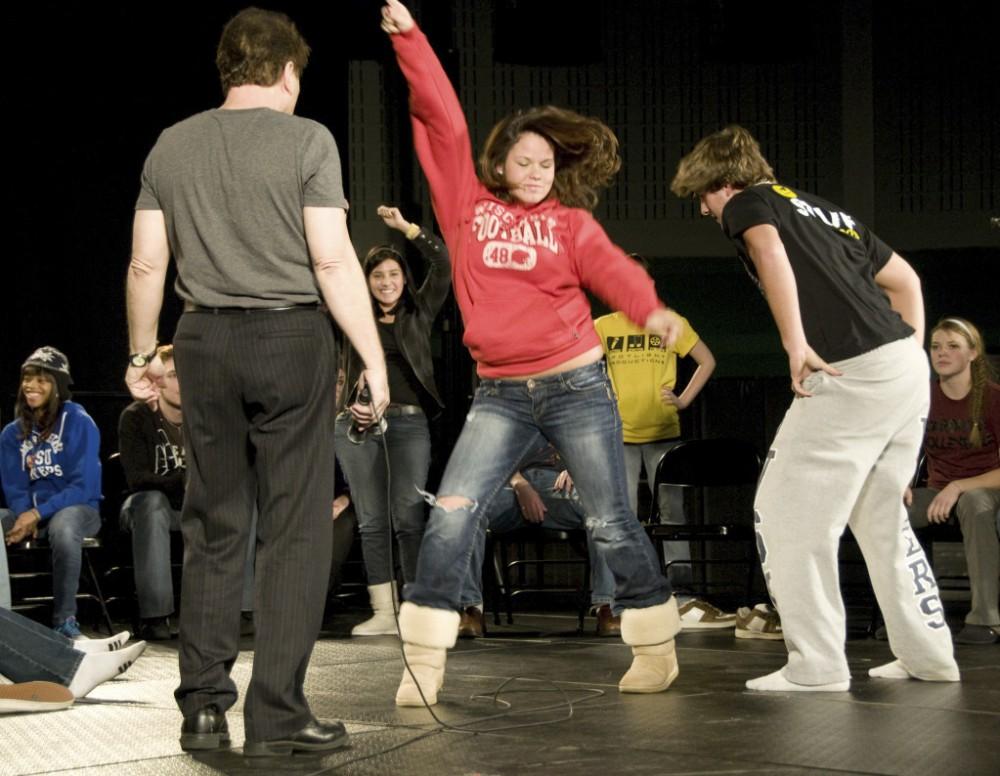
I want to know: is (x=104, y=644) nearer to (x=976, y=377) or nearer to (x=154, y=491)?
(x=154, y=491)

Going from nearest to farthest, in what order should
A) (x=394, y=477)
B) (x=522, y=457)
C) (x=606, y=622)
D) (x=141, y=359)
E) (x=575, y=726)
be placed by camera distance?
(x=141, y=359)
(x=575, y=726)
(x=522, y=457)
(x=606, y=622)
(x=394, y=477)

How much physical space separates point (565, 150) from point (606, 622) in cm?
235

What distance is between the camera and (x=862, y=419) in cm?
351

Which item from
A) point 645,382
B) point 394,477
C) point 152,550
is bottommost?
point 152,550

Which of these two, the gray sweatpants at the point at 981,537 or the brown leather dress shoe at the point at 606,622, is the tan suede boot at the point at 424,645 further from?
the gray sweatpants at the point at 981,537

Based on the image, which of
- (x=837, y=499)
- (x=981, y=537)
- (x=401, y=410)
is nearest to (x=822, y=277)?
(x=837, y=499)

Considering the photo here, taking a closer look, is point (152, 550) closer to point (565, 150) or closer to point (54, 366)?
point (54, 366)

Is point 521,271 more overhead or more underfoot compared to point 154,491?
more overhead

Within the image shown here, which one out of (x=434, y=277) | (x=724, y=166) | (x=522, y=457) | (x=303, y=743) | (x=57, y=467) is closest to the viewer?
(x=303, y=743)

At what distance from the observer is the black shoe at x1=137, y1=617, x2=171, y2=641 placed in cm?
554

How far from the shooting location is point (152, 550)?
571 centimetres

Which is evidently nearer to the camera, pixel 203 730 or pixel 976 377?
pixel 203 730

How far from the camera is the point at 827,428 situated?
3508 mm

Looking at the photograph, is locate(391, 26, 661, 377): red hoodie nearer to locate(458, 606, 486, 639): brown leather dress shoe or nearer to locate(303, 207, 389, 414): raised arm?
locate(303, 207, 389, 414): raised arm
